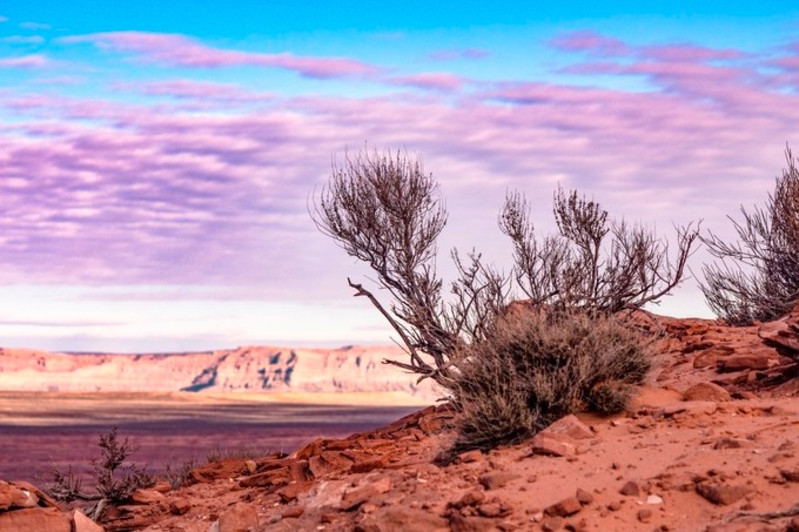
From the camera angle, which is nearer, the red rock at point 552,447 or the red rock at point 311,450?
the red rock at point 552,447

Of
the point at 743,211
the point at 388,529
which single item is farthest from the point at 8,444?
the point at 388,529

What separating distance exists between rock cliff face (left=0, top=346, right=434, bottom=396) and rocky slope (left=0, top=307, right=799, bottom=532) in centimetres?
15209

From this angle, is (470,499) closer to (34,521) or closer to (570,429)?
(570,429)

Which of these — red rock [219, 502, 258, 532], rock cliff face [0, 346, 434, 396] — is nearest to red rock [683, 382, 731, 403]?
red rock [219, 502, 258, 532]

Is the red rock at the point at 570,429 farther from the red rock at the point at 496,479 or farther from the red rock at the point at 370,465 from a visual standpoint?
the red rock at the point at 370,465

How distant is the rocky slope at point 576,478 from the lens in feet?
32.7

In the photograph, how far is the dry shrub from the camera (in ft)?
42.2

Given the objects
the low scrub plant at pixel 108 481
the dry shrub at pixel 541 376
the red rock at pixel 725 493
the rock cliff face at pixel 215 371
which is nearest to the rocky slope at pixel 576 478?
the red rock at pixel 725 493

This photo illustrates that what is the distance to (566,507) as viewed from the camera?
1012 centimetres

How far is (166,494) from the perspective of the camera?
17.5 m

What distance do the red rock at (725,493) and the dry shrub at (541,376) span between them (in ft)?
10.1

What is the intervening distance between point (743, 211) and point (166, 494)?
16.1m

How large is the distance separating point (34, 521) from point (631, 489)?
326 inches

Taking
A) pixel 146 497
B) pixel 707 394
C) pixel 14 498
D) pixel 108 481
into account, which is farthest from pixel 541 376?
pixel 108 481
